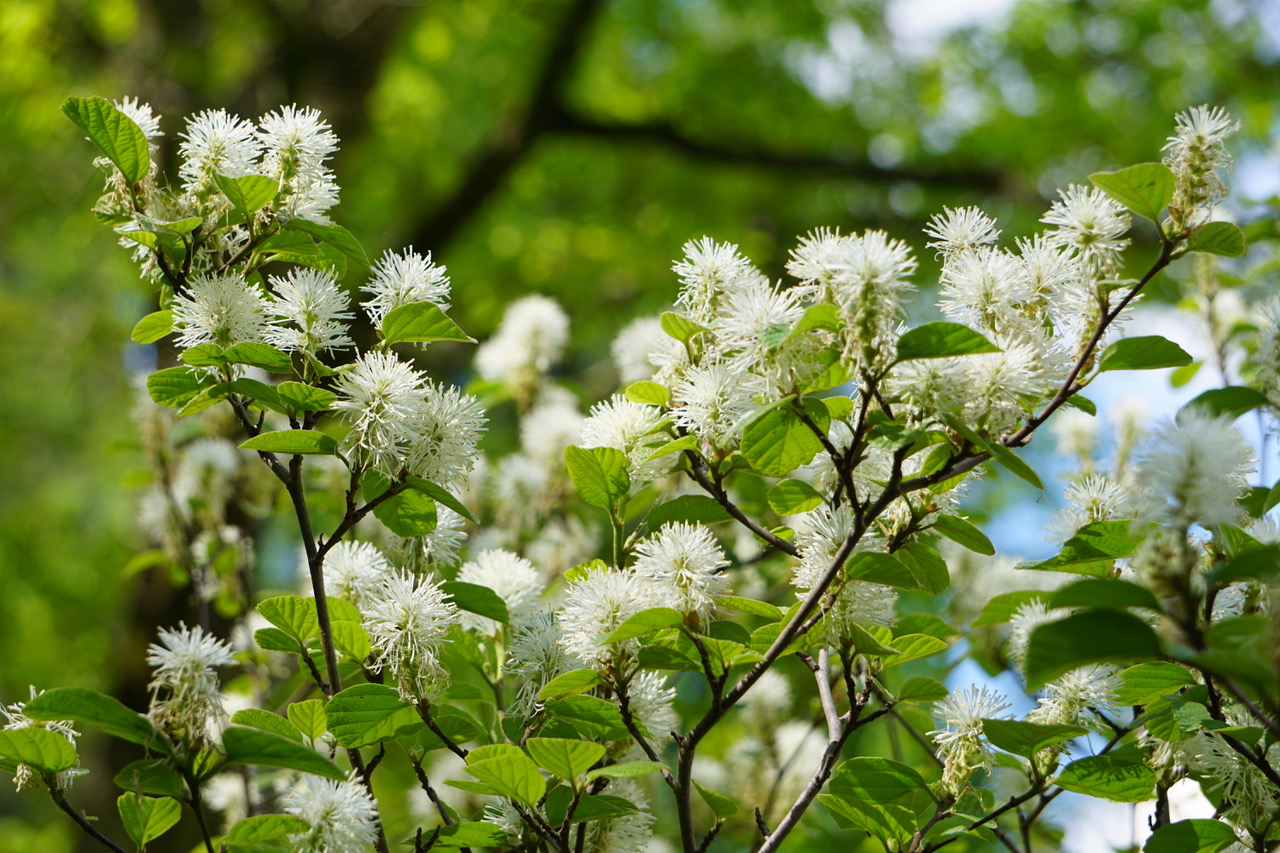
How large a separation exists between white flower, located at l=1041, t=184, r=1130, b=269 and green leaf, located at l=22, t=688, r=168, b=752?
3.78ft

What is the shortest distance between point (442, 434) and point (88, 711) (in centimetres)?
48

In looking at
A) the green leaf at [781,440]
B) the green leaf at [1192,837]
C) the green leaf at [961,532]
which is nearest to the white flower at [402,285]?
the green leaf at [781,440]

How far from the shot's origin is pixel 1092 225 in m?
1.20

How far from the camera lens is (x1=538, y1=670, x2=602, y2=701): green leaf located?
1158 mm

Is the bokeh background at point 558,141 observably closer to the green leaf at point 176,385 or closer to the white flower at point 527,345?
the white flower at point 527,345

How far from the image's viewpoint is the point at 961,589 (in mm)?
2641

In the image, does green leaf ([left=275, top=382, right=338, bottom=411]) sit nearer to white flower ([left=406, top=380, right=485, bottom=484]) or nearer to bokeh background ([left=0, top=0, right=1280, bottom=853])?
white flower ([left=406, top=380, right=485, bottom=484])

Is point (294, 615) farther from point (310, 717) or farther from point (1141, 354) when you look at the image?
point (1141, 354)

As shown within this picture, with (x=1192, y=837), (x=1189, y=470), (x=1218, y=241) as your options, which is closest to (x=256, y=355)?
(x=1189, y=470)

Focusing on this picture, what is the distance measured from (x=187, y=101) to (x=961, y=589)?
4.70 metres

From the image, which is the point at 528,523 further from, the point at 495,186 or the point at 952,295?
the point at 495,186

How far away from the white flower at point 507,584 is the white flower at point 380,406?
1.27ft

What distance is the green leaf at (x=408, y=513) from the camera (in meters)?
1.30

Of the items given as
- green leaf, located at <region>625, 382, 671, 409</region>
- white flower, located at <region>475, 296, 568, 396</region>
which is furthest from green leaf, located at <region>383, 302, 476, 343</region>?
white flower, located at <region>475, 296, 568, 396</region>
